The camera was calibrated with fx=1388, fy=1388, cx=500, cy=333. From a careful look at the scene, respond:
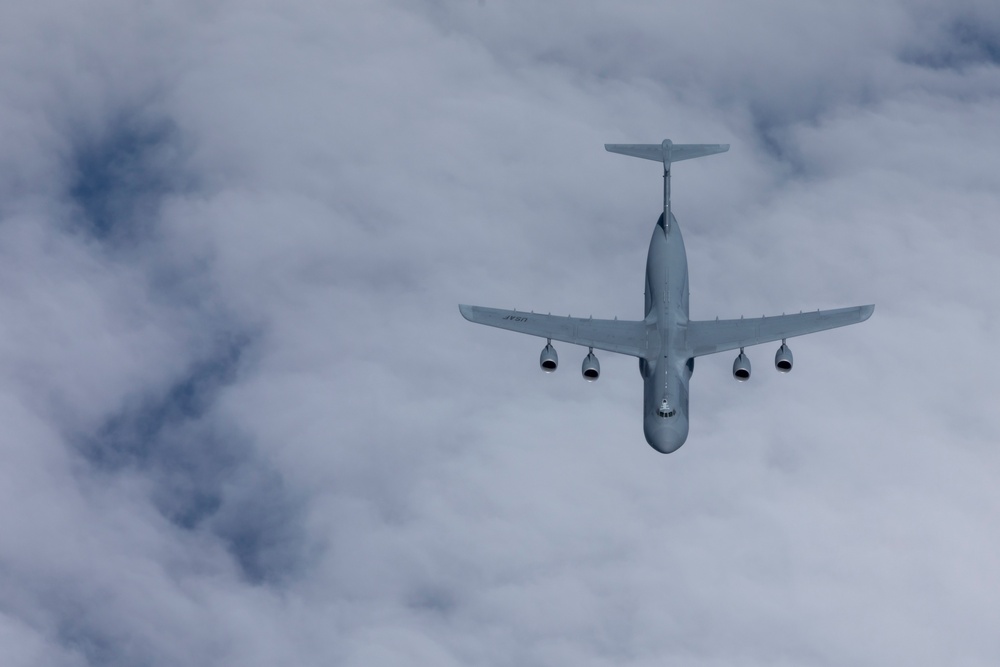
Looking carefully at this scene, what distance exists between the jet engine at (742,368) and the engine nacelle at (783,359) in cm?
192

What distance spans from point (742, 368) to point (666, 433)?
25.0 feet

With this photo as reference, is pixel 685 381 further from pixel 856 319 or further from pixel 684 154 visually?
pixel 684 154

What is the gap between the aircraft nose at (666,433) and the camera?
3273 inches

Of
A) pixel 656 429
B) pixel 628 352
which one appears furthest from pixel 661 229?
pixel 656 429

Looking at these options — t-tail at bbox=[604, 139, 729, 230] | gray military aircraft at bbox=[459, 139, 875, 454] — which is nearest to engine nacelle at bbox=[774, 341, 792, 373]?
gray military aircraft at bbox=[459, 139, 875, 454]

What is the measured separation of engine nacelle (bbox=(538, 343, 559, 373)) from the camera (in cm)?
8844

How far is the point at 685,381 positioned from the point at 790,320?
786 centimetres

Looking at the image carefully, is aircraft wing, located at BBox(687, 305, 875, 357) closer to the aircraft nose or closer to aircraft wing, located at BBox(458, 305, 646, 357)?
aircraft wing, located at BBox(458, 305, 646, 357)

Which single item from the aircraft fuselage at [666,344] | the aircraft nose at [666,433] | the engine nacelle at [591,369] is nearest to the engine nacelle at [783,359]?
the aircraft fuselage at [666,344]

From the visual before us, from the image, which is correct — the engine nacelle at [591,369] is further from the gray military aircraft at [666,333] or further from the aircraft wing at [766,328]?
the aircraft wing at [766,328]

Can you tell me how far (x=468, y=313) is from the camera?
90500 mm

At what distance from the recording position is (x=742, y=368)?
87062 millimetres

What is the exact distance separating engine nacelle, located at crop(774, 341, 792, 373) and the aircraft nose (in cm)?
803

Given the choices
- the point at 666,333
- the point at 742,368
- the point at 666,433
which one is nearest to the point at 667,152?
the point at 666,333
